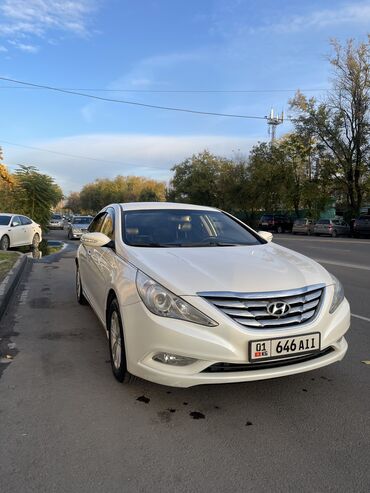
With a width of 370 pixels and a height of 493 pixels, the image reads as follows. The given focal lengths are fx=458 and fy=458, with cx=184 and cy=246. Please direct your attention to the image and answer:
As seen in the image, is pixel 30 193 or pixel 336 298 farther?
pixel 30 193

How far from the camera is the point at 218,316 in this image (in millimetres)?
3209

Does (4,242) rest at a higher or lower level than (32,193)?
lower

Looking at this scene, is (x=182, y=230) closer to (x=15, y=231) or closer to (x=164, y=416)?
(x=164, y=416)

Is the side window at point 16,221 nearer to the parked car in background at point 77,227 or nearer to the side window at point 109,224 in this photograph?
the parked car in background at point 77,227

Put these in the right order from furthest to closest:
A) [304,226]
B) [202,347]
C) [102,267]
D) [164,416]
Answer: [304,226]
[102,267]
[164,416]
[202,347]

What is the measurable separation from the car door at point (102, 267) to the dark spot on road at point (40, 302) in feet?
6.32

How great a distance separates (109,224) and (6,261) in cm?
652

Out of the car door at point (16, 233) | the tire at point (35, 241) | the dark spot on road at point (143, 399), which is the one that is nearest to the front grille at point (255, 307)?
the dark spot on road at point (143, 399)

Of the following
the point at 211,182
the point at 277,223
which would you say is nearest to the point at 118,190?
the point at 211,182

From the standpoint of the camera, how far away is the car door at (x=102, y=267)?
4.48 m

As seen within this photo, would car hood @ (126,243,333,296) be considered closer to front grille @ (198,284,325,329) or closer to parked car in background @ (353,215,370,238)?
front grille @ (198,284,325,329)

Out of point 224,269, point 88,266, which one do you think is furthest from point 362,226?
point 224,269

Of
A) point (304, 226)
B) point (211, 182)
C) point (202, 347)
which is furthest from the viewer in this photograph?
point (211, 182)

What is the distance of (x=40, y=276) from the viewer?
33.0ft
